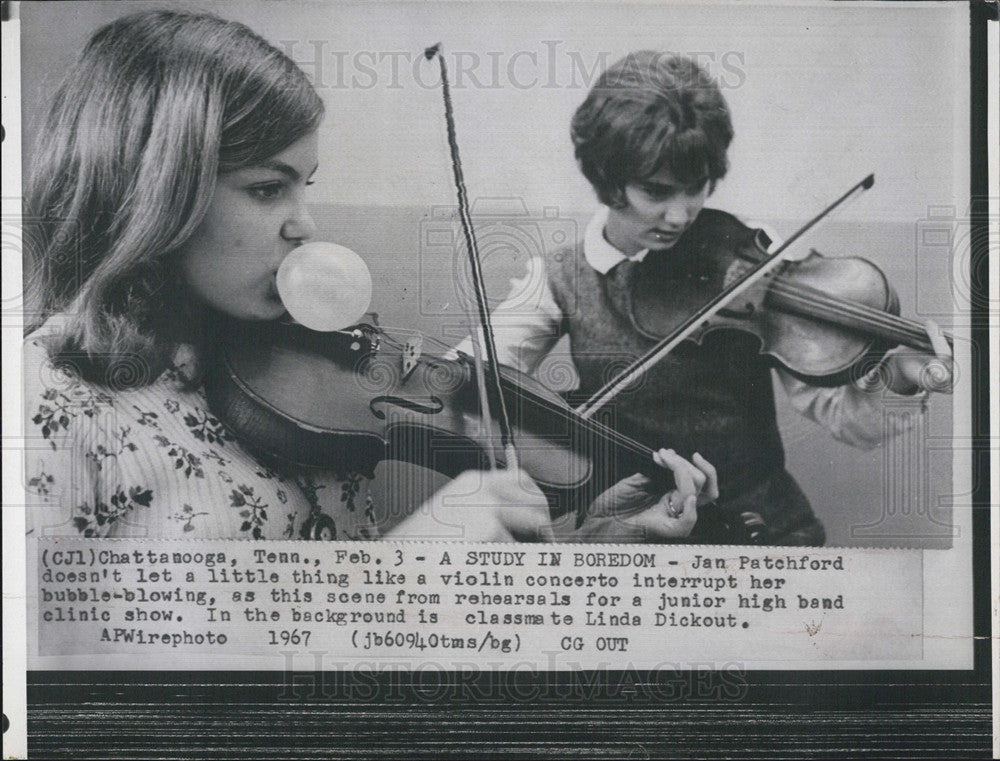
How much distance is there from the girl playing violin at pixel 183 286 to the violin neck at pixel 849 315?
58 centimetres

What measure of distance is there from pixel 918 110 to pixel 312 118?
1.91 m

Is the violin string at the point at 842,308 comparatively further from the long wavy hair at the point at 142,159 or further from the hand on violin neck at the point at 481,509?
the long wavy hair at the point at 142,159

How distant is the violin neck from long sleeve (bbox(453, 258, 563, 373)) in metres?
0.69

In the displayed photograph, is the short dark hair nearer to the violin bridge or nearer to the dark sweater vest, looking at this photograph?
the dark sweater vest

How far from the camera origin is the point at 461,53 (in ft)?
8.99

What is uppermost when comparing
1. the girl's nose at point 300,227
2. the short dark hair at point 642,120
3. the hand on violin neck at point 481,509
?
the short dark hair at point 642,120

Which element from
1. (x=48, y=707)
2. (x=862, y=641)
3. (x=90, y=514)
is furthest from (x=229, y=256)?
(x=862, y=641)

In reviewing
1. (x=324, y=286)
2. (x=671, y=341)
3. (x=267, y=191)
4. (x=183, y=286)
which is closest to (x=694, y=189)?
(x=671, y=341)

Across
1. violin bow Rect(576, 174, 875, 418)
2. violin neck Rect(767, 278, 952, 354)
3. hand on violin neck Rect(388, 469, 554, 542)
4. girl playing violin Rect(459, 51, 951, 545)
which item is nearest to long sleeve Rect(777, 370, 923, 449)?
girl playing violin Rect(459, 51, 951, 545)

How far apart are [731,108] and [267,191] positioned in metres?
1.48

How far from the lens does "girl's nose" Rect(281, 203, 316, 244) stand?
2723mm

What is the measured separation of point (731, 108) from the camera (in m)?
2.75

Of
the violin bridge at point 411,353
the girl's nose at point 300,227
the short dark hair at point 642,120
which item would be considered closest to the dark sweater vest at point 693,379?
the short dark hair at point 642,120

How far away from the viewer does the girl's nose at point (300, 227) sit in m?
2.72
